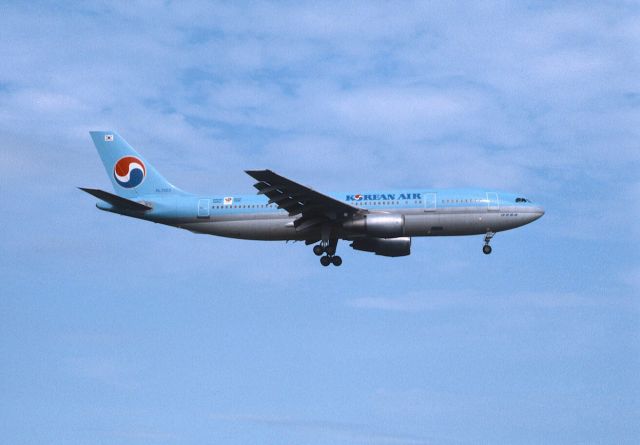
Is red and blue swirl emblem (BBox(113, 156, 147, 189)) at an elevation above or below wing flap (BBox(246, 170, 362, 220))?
above

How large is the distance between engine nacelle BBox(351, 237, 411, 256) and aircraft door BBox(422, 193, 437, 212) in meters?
4.16

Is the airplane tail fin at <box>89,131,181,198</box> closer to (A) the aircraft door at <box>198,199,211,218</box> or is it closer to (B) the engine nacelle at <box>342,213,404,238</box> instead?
(A) the aircraft door at <box>198,199,211,218</box>

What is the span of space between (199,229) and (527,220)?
17317mm

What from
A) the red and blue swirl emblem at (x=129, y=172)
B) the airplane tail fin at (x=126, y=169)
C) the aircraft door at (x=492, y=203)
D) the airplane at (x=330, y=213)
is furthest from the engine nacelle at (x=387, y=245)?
the red and blue swirl emblem at (x=129, y=172)

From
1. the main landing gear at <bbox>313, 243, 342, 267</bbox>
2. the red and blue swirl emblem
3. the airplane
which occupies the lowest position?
the main landing gear at <bbox>313, 243, 342, 267</bbox>

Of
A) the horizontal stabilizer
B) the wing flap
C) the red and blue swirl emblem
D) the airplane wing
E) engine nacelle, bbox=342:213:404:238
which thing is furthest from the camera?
the red and blue swirl emblem

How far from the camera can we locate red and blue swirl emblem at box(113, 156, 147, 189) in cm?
5297

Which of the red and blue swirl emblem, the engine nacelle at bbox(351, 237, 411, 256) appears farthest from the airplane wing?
the red and blue swirl emblem

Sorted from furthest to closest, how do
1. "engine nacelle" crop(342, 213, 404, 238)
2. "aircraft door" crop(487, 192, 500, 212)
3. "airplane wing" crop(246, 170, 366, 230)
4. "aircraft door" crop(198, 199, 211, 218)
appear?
"aircraft door" crop(198, 199, 211, 218) → "aircraft door" crop(487, 192, 500, 212) → "engine nacelle" crop(342, 213, 404, 238) → "airplane wing" crop(246, 170, 366, 230)

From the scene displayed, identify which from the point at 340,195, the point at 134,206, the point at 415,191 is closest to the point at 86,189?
the point at 134,206

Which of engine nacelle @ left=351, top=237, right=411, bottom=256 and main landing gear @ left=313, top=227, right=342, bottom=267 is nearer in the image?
main landing gear @ left=313, top=227, right=342, bottom=267

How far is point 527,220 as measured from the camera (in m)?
48.9

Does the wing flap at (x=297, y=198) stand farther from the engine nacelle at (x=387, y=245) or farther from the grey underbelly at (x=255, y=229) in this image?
the engine nacelle at (x=387, y=245)

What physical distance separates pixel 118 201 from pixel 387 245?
14.7 m
